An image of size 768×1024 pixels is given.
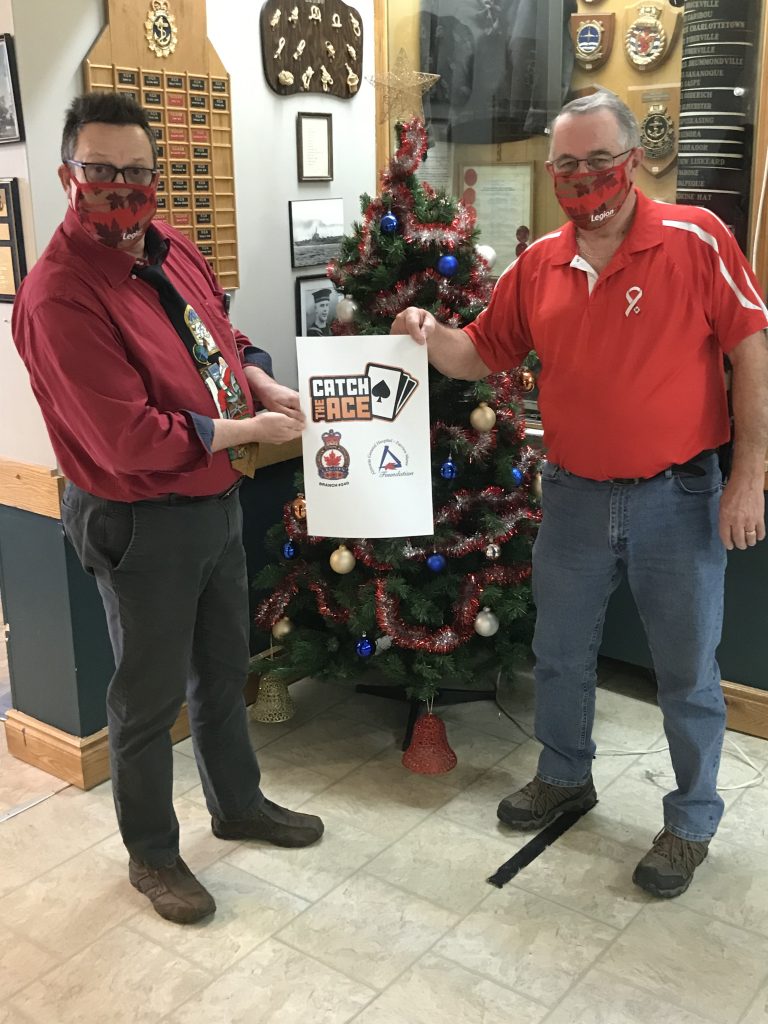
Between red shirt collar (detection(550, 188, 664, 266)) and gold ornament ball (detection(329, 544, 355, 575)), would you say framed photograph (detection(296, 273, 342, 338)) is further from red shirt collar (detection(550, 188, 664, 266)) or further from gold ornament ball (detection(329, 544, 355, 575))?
red shirt collar (detection(550, 188, 664, 266))

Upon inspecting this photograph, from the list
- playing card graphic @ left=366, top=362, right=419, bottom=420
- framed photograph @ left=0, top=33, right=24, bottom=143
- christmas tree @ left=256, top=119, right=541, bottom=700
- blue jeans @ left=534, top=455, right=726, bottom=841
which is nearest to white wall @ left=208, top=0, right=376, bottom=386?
christmas tree @ left=256, top=119, right=541, bottom=700

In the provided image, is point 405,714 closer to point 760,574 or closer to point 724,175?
point 760,574

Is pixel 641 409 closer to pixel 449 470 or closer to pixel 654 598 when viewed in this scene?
pixel 654 598

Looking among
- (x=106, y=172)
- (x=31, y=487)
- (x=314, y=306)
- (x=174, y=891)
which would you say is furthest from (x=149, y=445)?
(x=314, y=306)

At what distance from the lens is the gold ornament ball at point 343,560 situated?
2.87 metres

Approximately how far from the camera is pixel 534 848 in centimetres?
257

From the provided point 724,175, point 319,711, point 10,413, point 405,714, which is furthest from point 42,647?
point 724,175

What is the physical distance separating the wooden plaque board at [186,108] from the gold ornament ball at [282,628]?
987 mm

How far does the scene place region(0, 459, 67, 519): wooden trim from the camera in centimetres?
271

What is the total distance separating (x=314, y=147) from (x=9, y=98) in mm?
1027

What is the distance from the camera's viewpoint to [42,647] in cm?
291

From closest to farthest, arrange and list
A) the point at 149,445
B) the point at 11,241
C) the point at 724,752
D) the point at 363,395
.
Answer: the point at 149,445 < the point at 363,395 < the point at 11,241 < the point at 724,752

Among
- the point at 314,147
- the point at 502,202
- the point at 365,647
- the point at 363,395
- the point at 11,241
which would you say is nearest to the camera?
the point at 363,395

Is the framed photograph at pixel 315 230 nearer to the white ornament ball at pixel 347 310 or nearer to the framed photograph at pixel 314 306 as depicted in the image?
the framed photograph at pixel 314 306
